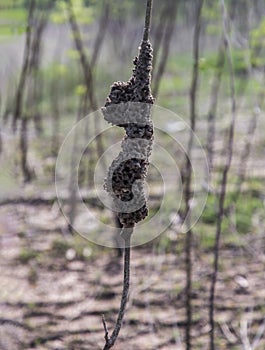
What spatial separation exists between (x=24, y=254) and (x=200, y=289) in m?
1.11

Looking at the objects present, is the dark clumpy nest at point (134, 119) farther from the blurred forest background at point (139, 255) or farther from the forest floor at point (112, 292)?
the forest floor at point (112, 292)

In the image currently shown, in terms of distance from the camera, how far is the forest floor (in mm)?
2803

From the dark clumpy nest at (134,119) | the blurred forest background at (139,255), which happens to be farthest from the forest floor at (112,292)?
the dark clumpy nest at (134,119)

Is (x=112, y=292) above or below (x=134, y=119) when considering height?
below

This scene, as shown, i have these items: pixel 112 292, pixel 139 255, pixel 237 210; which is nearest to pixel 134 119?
pixel 112 292

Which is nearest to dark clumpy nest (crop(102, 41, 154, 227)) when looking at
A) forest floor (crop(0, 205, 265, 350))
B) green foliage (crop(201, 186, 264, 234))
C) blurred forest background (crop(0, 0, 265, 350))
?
blurred forest background (crop(0, 0, 265, 350))

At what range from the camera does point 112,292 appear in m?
3.30

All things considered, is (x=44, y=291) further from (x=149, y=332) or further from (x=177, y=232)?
(x=177, y=232)

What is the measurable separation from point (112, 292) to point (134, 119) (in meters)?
2.40

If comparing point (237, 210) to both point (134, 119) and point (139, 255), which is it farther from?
point (134, 119)

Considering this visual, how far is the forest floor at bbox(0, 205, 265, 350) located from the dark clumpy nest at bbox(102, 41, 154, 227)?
5.63 ft

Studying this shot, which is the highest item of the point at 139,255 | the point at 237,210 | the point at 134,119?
the point at 134,119

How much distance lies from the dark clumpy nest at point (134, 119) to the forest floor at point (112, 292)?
1716 millimetres

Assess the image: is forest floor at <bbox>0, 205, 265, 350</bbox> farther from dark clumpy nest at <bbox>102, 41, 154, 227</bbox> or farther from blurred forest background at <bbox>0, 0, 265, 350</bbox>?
dark clumpy nest at <bbox>102, 41, 154, 227</bbox>
